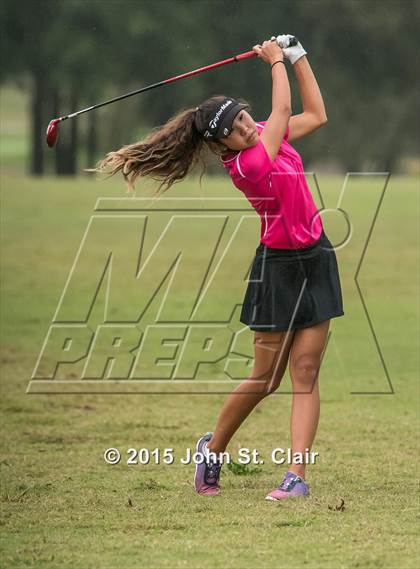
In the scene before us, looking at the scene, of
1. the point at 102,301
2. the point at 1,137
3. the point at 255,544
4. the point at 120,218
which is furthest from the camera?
the point at 1,137

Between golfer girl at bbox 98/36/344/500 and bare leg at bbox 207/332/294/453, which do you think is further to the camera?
bare leg at bbox 207/332/294/453

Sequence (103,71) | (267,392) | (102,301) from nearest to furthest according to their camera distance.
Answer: (267,392)
(102,301)
(103,71)

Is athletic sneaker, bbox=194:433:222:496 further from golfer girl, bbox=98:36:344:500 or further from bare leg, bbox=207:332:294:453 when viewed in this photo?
bare leg, bbox=207:332:294:453

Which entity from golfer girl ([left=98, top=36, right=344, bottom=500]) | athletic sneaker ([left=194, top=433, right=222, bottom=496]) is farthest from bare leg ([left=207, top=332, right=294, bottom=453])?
athletic sneaker ([left=194, top=433, right=222, bottom=496])

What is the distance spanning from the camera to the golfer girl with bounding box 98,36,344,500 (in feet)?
17.0

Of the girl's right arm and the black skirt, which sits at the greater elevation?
the girl's right arm

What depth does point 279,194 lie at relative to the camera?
17.1ft

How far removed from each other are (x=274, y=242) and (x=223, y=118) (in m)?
0.57

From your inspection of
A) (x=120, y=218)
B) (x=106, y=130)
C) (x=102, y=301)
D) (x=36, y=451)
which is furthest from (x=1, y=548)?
(x=106, y=130)

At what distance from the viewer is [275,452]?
6.55 meters

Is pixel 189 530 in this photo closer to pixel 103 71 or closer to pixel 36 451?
pixel 36 451

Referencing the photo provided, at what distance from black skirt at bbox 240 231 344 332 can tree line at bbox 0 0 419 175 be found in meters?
7.65

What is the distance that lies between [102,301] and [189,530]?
338 inches

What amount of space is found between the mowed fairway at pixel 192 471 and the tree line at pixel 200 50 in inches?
126
